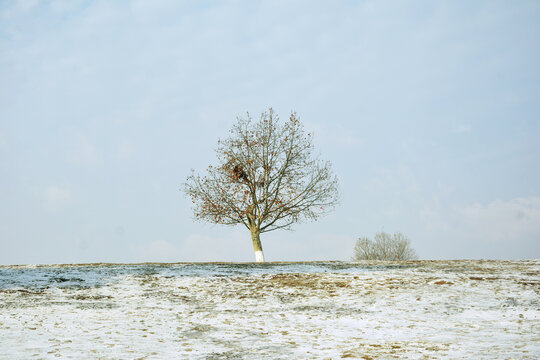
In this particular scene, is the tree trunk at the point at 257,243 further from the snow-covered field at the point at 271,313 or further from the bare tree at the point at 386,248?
the bare tree at the point at 386,248

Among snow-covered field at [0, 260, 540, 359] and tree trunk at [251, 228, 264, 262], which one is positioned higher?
tree trunk at [251, 228, 264, 262]

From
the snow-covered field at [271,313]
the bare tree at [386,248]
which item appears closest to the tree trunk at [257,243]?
the snow-covered field at [271,313]

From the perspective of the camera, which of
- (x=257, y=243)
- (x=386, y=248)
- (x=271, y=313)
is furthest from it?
(x=386, y=248)

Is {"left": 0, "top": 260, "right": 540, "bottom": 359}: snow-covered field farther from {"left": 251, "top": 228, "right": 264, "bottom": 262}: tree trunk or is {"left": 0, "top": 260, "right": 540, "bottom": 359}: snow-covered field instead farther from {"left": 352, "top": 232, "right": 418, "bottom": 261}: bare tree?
{"left": 352, "top": 232, "right": 418, "bottom": 261}: bare tree

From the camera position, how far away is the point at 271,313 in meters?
13.0

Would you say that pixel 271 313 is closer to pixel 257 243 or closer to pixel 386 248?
pixel 257 243

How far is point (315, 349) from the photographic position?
9.46 meters

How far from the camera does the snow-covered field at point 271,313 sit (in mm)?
9414

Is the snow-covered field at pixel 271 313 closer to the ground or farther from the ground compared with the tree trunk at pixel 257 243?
closer to the ground

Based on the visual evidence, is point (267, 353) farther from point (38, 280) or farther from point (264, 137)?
point (264, 137)

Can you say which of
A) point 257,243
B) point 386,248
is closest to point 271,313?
point 257,243

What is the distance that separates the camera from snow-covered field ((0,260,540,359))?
9.41m

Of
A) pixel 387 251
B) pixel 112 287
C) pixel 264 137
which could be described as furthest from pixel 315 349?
pixel 387 251

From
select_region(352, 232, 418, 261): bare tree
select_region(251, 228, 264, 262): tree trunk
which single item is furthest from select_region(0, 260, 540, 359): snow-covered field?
select_region(352, 232, 418, 261): bare tree
